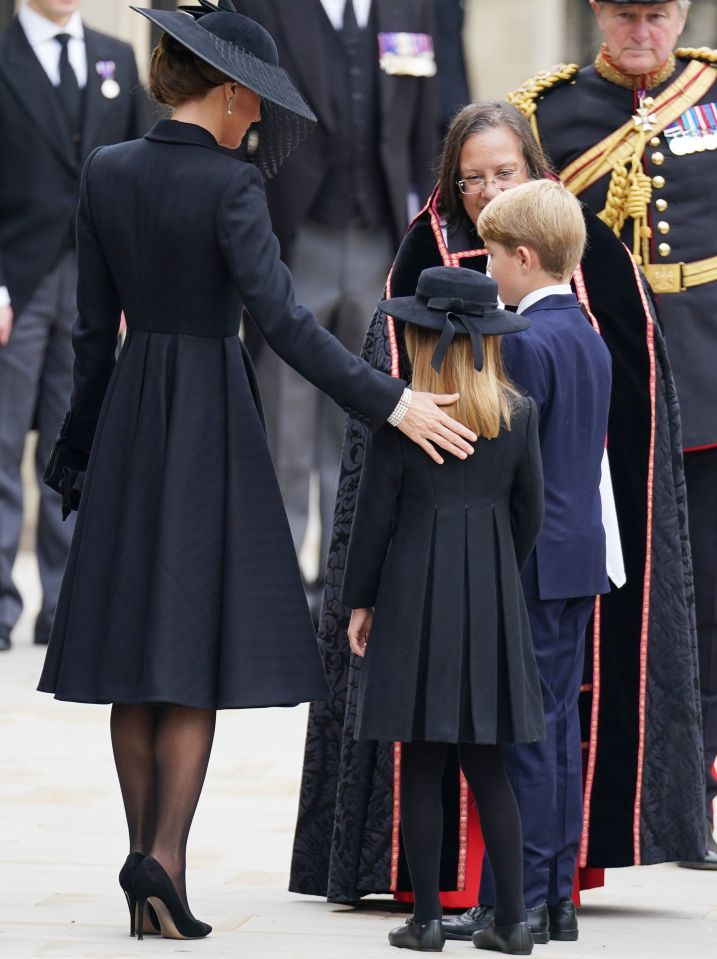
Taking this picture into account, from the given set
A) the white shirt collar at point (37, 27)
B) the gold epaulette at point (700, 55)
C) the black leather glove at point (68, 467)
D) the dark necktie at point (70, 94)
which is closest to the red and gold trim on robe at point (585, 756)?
the black leather glove at point (68, 467)

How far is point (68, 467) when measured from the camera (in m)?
4.43

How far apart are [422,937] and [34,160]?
171 inches

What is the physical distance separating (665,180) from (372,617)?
60.3 inches

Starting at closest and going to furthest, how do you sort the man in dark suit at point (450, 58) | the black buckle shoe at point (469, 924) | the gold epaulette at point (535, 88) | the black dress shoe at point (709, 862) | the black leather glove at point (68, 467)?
the black buckle shoe at point (469, 924)
the black leather glove at point (68, 467)
the black dress shoe at point (709, 862)
the gold epaulette at point (535, 88)
the man in dark suit at point (450, 58)

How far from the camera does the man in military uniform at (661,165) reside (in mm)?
5230

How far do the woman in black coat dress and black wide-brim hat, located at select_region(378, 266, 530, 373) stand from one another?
12 cm

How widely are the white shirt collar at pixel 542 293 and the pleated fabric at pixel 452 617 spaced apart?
33cm

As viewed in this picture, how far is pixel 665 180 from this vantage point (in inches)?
207

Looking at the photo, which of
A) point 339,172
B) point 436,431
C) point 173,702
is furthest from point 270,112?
point 339,172

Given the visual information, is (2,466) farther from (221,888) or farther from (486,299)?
(486,299)

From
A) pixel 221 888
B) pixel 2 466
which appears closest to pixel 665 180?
pixel 221 888

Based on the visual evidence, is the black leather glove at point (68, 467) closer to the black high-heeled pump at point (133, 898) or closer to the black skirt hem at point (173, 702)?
the black skirt hem at point (173, 702)

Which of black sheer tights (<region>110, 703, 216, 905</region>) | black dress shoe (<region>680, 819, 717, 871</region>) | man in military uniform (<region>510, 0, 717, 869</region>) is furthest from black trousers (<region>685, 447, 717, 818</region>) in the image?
black sheer tights (<region>110, 703, 216, 905</region>)

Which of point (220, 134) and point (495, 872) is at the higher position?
point (220, 134)
